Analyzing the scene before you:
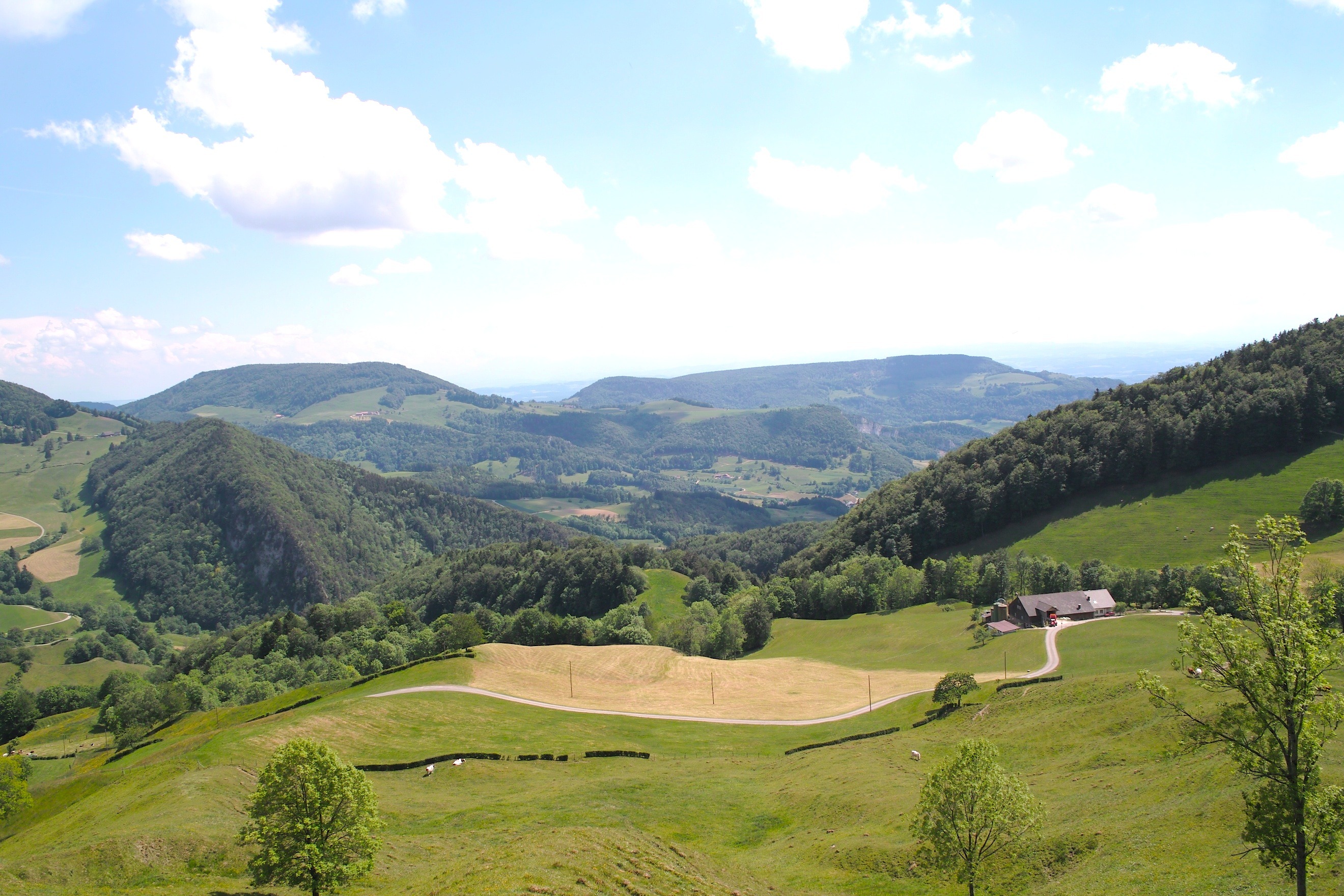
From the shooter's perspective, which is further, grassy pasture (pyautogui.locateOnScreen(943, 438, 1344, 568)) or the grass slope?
grassy pasture (pyautogui.locateOnScreen(943, 438, 1344, 568))

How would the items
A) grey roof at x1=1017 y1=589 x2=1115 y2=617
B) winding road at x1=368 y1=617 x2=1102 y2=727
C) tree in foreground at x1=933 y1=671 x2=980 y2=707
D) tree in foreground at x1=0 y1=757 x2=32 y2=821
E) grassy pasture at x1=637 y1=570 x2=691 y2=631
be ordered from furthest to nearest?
grassy pasture at x1=637 y1=570 x2=691 y2=631, grey roof at x1=1017 y1=589 x2=1115 y2=617, winding road at x1=368 y1=617 x2=1102 y2=727, tree in foreground at x1=933 y1=671 x2=980 y2=707, tree in foreground at x1=0 y1=757 x2=32 y2=821

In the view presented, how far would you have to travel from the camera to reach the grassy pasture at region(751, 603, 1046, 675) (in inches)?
3573

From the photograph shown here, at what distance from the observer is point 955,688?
7056cm

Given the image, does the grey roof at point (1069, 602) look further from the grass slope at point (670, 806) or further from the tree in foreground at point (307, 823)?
the tree in foreground at point (307, 823)

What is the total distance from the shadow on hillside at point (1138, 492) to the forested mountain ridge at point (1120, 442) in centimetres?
200

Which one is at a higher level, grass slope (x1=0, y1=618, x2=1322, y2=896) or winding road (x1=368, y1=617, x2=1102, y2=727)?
grass slope (x1=0, y1=618, x2=1322, y2=896)

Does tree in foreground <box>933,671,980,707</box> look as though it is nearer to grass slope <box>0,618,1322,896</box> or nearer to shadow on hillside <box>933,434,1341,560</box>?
grass slope <box>0,618,1322,896</box>

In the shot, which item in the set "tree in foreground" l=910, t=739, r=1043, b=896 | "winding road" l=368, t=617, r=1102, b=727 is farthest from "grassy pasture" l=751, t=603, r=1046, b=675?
"tree in foreground" l=910, t=739, r=1043, b=896

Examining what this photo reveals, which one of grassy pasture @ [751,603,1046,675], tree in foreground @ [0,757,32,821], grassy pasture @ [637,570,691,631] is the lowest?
grassy pasture @ [637,570,691,631]

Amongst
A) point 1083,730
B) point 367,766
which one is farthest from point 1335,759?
point 367,766

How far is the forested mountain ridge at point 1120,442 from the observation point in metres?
148

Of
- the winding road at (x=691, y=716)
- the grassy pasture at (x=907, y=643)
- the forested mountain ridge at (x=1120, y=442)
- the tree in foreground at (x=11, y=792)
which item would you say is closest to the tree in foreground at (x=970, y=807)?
the winding road at (x=691, y=716)

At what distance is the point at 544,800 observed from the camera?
51.8 m

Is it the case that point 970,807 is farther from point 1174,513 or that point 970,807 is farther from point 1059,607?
point 1174,513
